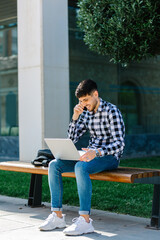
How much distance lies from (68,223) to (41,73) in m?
6.68

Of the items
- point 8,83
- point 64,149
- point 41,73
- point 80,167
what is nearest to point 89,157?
point 80,167

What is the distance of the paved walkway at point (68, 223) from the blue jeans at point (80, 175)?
0.30 m

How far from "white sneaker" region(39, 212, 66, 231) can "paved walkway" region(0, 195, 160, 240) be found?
0.05m

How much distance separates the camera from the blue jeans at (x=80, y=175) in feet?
15.3

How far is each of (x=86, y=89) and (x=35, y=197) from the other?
6.35 feet

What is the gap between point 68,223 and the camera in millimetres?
5238

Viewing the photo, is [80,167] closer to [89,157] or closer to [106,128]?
[89,157]

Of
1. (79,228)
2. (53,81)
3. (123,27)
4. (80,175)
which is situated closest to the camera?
(79,228)

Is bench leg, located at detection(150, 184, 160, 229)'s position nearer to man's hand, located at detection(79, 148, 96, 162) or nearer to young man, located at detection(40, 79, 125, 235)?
young man, located at detection(40, 79, 125, 235)

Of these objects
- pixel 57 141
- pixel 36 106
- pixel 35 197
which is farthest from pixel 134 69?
pixel 57 141

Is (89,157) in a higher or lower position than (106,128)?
lower

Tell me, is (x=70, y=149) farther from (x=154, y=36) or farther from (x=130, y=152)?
(x=130, y=152)

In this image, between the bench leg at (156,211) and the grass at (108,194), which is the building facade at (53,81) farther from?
the bench leg at (156,211)

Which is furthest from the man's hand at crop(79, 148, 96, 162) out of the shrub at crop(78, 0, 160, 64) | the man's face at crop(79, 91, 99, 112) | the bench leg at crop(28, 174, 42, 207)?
the shrub at crop(78, 0, 160, 64)
